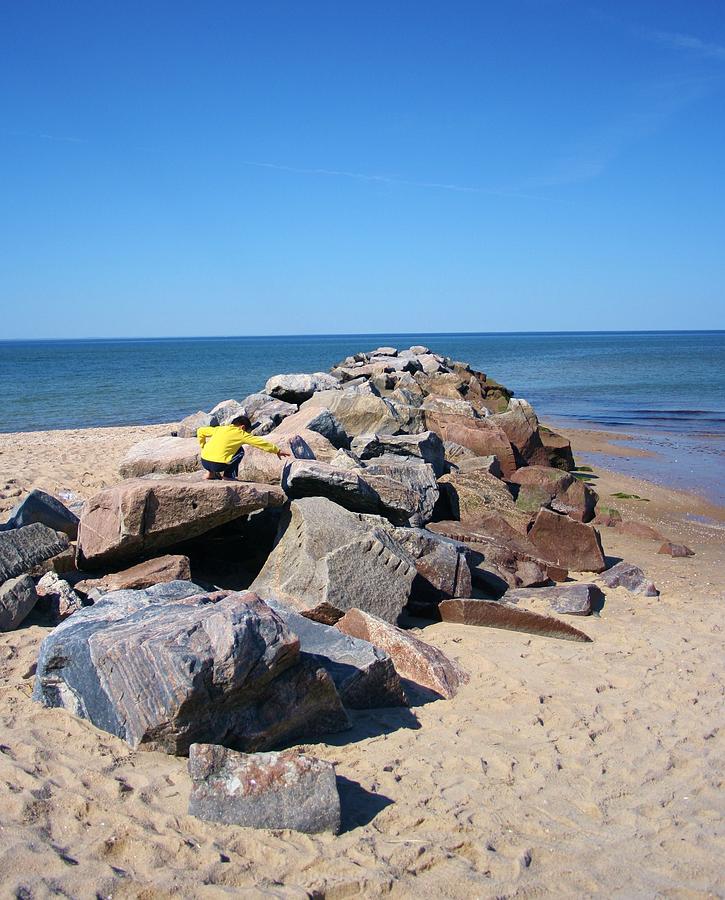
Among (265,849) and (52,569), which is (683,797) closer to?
(265,849)

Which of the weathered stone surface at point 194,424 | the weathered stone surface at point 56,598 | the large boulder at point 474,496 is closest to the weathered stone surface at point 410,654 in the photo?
the weathered stone surface at point 56,598

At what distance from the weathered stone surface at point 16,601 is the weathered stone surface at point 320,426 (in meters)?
4.80

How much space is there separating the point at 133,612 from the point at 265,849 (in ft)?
5.92

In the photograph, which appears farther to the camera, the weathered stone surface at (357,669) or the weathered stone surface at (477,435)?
the weathered stone surface at (477,435)

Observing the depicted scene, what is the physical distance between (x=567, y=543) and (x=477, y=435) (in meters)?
3.92

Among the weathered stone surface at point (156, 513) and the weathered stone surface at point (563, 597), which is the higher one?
the weathered stone surface at point (156, 513)

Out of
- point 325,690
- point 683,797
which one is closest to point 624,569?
point 683,797

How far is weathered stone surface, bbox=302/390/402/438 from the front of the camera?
41.3 ft

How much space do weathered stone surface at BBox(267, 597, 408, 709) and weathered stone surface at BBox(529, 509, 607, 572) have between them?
14.3ft

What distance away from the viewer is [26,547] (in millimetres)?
6516

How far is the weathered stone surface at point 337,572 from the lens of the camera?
632 cm

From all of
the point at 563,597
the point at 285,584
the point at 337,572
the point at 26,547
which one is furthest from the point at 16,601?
the point at 563,597

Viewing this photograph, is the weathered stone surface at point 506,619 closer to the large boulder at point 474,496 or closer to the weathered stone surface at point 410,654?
the weathered stone surface at point 410,654

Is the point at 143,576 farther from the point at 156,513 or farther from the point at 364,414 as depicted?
the point at 364,414
